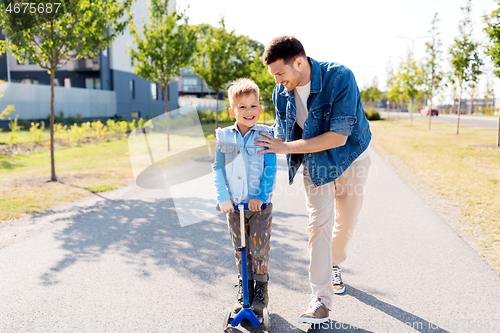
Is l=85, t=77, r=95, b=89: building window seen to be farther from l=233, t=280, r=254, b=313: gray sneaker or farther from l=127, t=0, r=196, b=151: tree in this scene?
l=233, t=280, r=254, b=313: gray sneaker

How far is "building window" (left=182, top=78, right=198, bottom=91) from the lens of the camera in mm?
66250

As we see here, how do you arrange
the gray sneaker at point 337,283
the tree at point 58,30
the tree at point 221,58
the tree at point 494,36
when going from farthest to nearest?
1. the tree at point 221,58
2. the tree at point 494,36
3. the tree at point 58,30
4. the gray sneaker at point 337,283

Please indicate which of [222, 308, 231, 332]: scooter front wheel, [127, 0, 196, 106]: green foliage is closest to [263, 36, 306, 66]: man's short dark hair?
[222, 308, 231, 332]: scooter front wheel

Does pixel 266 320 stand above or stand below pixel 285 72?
below

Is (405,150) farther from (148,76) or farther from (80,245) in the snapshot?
(80,245)

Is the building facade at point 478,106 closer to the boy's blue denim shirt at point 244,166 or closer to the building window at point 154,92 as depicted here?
the building window at point 154,92

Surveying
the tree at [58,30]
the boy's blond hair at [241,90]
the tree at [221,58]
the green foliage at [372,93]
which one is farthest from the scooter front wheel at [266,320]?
the green foliage at [372,93]

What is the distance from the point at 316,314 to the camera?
8.54 ft

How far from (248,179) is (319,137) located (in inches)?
23.1

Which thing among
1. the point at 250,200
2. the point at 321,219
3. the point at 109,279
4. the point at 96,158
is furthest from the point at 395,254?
the point at 96,158

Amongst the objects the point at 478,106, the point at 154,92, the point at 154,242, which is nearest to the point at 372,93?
the point at 154,92

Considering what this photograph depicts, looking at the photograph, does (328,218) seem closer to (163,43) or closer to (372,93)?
(163,43)

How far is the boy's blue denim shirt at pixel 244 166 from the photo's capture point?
108 inches

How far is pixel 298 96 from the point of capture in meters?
2.82
